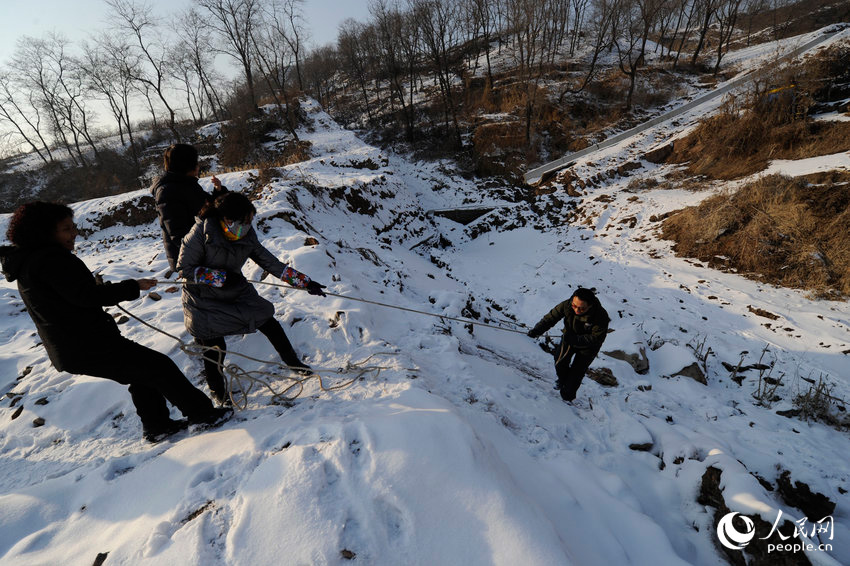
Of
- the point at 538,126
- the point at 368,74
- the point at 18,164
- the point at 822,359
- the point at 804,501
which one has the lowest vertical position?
the point at 822,359

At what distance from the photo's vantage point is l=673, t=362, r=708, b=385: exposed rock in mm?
5074

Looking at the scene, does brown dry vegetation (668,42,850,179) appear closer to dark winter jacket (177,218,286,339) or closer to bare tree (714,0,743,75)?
bare tree (714,0,743,75)

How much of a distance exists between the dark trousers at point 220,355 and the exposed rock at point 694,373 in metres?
5.67

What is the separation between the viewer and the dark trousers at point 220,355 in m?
3.13

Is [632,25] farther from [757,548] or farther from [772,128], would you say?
[757,548]

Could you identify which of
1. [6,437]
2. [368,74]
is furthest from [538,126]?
[368,74]

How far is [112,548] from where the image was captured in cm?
184

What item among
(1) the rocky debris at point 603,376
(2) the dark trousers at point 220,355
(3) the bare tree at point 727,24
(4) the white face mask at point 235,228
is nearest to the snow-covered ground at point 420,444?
(1) the rocky debris at point 603,376

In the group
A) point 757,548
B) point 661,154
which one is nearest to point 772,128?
point 661,154

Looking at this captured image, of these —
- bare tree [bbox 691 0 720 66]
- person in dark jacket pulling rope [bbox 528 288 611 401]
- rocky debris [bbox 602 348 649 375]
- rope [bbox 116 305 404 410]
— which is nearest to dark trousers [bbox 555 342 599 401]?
person in dark jacket pulling rope [bbox 528 288 611 401]

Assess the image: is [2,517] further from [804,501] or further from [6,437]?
[804,501]

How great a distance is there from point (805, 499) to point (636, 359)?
2555mm

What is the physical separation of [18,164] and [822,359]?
180ft

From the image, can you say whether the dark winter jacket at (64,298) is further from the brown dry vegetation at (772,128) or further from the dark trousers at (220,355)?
the brown dry vegetation at (772,128)
